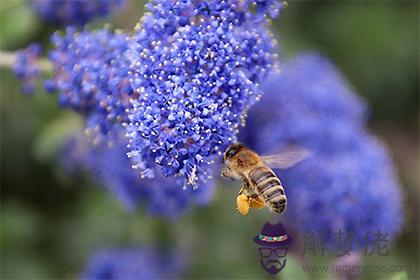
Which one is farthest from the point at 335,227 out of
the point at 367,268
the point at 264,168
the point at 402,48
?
the point at 402,48

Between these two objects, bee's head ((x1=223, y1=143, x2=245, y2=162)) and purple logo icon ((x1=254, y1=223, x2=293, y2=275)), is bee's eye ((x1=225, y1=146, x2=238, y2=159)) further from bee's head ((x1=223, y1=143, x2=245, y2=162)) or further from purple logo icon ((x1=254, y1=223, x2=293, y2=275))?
purple logo icon ((x1=254, y1=223, x2=293, y2=275))

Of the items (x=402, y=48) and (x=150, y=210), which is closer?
(x=150, y=210)

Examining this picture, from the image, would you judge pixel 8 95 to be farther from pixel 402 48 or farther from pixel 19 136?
pixel 402 48

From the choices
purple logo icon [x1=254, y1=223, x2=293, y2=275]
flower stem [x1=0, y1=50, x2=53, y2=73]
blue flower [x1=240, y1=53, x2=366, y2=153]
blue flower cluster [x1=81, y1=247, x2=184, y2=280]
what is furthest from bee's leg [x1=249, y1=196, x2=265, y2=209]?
blue flower cluster [x1=81, y1=247, x2=184, y2=280]

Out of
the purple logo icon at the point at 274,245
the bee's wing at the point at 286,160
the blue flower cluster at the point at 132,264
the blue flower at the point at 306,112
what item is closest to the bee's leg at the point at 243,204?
the bee's wing at the point at 286,160

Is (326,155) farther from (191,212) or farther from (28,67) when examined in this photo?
(28,67)

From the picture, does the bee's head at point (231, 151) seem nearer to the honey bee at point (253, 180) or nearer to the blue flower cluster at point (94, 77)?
the honey bee at point (253, 180)
